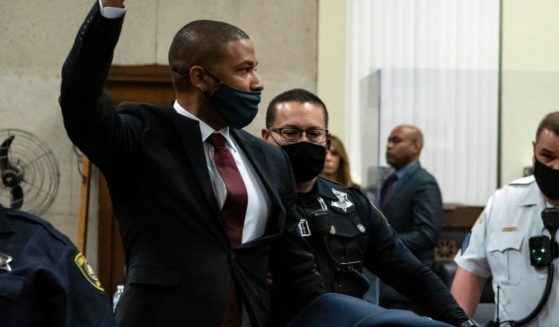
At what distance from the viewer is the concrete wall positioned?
864 centimetres

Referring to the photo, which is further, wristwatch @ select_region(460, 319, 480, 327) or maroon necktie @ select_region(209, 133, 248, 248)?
wristwatch @ select_region(460, 319, 480, 327)

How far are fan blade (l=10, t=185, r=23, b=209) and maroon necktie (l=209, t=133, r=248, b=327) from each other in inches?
195

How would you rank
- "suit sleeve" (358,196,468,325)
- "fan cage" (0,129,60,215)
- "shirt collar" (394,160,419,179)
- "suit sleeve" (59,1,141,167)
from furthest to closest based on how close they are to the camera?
"fan cage" (0,129,60,215), "shirt collar" (394,160,419,179), "suit sleeve" (358,196,468,325), "suit sleeve" (59,1,141,167)

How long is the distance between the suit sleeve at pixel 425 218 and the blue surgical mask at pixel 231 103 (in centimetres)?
395

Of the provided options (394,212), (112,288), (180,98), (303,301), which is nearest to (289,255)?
(303,301)

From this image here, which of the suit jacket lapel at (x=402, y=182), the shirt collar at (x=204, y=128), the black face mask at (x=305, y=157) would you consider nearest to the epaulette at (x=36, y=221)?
the shirt collar at (x=204, y=128)

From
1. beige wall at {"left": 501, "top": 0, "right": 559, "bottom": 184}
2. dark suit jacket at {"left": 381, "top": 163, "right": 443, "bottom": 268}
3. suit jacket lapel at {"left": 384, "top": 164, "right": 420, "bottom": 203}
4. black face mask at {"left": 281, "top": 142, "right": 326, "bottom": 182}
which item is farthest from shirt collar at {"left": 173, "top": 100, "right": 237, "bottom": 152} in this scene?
beige wall at {"left": 501, "top": 0, "right": 559, "bottom": 184}

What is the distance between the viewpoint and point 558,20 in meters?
9.26

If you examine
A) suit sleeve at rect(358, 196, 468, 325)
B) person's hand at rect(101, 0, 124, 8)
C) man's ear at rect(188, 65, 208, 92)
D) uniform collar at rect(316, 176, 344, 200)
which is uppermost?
person's hand at rect(101, 0, 124, 8)

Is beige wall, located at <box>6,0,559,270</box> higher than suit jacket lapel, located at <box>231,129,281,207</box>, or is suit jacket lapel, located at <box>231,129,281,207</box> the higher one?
beige wall, located at <box>6,0,559,270</box>

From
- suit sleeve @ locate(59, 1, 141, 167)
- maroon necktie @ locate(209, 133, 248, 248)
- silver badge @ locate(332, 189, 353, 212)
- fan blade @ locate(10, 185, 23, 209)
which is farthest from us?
fan blade @ locate(10, 185, 23, 209)

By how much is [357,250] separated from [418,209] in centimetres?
342

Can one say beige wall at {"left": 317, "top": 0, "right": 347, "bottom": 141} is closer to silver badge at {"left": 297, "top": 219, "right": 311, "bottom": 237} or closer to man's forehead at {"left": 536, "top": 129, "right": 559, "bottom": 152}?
man's forehead at {"left": 536, "top": 129, "right": 559, "bottom": 152}

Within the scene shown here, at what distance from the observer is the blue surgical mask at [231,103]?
3.04 metres
